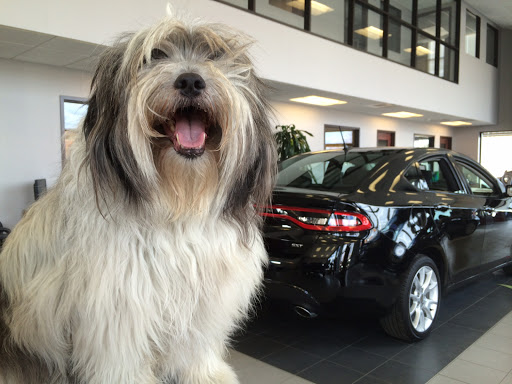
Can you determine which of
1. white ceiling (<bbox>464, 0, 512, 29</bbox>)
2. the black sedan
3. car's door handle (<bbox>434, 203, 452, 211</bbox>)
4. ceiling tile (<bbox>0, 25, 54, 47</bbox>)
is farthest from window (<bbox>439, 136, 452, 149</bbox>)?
ceiling tile (<bbox>0, 25, 54, 47</bbox>)

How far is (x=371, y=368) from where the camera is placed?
2.88m

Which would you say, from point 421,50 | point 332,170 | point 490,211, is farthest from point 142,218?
point 421,50

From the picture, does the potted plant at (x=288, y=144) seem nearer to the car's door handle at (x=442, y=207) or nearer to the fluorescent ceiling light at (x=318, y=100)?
the fluorescent ceiling light at (x=318, y=100)

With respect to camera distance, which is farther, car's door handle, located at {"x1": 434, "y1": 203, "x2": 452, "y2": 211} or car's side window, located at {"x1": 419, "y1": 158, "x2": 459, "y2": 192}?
car's side window, located at {"x1": 419, "y1": 158, "x2": 459, "y2": 192}

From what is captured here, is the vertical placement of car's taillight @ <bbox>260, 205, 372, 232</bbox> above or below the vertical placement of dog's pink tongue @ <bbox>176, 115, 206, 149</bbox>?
below

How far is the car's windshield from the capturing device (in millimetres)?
3293

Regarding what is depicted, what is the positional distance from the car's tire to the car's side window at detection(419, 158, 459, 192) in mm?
845

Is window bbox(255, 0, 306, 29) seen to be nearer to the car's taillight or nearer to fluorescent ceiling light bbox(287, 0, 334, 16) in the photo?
fluorescent ceiling light bbox(287, 0, 334, 16)

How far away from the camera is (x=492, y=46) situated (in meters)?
16.2

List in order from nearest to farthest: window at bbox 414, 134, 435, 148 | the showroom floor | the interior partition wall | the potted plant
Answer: the showroom floor
the potted plant
the interior partition wall
window at bbox 414, 134, 435, 148

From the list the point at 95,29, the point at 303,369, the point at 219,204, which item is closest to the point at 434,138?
the point at 95,29

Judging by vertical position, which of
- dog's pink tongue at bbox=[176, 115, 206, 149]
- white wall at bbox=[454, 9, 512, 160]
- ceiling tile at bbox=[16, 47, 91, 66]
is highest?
white wall at bbox=[454, 9, 512, 160]

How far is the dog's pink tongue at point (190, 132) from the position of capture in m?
1.49

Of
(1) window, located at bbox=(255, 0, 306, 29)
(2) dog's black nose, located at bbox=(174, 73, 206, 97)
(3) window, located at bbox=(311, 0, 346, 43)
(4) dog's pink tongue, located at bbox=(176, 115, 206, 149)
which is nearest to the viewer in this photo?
(2) dog's black nose, located at bbox=(174, 73, 206, 97)
